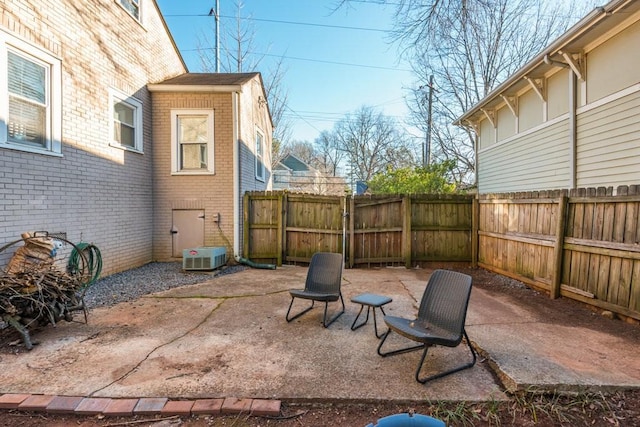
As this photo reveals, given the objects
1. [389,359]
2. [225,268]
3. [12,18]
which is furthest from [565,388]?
[12,18]

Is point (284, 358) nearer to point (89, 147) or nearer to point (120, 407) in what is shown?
point (120, 407)

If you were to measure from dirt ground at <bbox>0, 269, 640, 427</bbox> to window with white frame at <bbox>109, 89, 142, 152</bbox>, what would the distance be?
18.7ft

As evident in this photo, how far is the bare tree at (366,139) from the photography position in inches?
1162

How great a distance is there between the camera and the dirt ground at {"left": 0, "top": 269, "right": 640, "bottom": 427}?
2.16 metres

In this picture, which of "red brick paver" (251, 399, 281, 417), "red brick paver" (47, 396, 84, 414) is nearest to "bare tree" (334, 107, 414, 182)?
"red brick paver" (251, 399, 281, 417)

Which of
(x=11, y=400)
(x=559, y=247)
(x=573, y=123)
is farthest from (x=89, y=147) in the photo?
(x=573, y=123)

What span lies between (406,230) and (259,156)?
5392 mm

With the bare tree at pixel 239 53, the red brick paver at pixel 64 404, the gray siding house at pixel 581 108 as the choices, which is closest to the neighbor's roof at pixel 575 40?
the gray siding house at pixel 581 108

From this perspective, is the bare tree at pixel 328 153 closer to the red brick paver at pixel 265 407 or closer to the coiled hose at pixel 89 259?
the coiled hose at pixel 89 259

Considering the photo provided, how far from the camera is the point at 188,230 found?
25.5 ft

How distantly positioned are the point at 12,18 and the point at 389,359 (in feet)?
20.5

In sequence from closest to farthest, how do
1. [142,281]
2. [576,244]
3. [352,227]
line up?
[576,244]
[142,281]
[352,227]

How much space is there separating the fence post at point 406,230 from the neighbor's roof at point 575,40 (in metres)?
3.74

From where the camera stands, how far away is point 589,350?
3125mm
